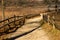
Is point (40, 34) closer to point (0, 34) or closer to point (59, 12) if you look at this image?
point (0, 34)

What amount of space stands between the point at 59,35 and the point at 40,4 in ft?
55.4

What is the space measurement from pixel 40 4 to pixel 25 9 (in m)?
3.62

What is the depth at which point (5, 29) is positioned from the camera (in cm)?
1233

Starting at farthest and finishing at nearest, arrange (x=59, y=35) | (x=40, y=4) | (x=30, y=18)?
(x=40, y=4) < (x=30, y=18) < (x=59, y=35)

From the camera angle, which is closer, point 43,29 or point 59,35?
point 59,35

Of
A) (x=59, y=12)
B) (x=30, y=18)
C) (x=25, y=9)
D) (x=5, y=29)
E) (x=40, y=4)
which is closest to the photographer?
(x=5, y=29)

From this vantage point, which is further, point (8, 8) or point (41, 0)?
point (41, 0)

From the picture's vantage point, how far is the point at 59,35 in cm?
1111

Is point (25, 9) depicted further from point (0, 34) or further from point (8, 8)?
point (0, 34)

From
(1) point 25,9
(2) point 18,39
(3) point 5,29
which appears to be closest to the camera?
(2) point 18,39

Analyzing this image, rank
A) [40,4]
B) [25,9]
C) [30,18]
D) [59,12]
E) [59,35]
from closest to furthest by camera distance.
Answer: [59,35], [30,18], [59,12], [25,9], [40,4]

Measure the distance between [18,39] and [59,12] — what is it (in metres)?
12.8

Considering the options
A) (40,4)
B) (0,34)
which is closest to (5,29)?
(0,34)

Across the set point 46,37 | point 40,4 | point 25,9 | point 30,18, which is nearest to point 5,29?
point 46,37
